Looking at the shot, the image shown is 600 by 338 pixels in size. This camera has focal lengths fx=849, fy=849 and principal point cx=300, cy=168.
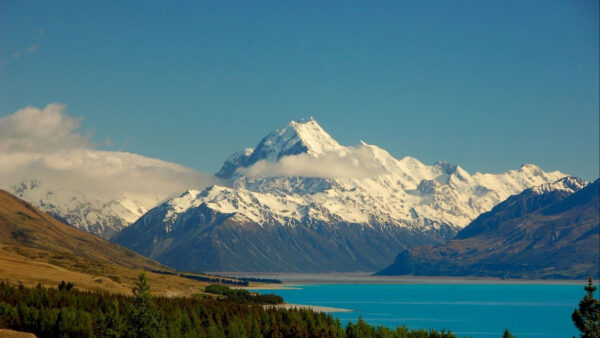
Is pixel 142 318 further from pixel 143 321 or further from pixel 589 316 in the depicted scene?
pixel 589 316

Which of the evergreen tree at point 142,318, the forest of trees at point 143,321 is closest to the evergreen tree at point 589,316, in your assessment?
the forest of trees at point 143,321

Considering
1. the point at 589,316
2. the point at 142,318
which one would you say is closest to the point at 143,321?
the point at 142,318

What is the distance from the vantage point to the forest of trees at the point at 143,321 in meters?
116

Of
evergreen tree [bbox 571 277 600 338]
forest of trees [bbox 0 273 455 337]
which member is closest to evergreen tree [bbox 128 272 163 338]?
forest of trees [bbox 0 273 455 337]

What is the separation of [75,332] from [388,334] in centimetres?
5589

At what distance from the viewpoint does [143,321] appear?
114125 millimetres

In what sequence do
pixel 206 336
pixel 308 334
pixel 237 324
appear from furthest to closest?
pixel 237 324, pixel 206 336, pixel 308 334

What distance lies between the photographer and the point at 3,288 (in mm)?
198625

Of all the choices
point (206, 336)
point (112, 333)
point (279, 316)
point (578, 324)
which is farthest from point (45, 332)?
point (578, 324)

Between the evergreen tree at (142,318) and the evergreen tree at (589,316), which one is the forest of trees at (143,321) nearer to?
the evergreen tree at (142,318)

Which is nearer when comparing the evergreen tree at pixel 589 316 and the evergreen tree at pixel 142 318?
the evergreen tree at pixel 589 316

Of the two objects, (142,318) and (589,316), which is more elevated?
(589,316)

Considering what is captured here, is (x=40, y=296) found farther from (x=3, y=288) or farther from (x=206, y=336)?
(x=206, y=336)

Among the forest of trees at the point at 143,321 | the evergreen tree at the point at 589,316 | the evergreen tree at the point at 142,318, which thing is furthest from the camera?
the forest of trees at the point at 143,321
